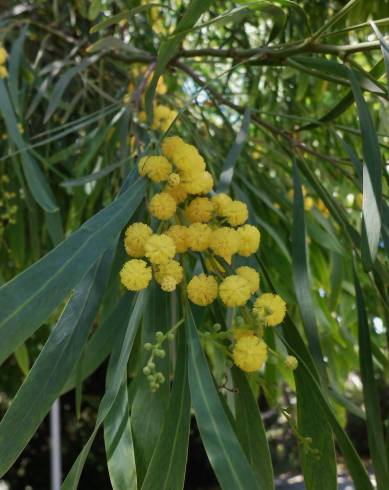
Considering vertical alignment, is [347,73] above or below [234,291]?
above

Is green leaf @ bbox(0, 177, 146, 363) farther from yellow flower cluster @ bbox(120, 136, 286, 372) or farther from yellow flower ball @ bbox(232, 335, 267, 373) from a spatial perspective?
yellow flower ball @ bbox(232, 335, 267, 373)

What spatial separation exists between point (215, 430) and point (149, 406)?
3.7 inches

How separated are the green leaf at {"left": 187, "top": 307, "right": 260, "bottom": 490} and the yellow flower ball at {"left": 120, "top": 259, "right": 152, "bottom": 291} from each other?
0.07 m

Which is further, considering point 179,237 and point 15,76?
point 15,76

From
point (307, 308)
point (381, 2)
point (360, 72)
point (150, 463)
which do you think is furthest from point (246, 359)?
point (381, 2)

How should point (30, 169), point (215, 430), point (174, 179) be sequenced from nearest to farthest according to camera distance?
point (215, 430) → point (174, 179) → point (30, 169)

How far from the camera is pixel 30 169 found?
103 centimetres

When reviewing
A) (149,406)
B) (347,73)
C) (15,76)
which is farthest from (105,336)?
(15,76)

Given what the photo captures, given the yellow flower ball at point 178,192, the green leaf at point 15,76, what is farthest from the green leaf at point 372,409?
the green leaf at point 15,76

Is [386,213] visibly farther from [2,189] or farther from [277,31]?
[2,189]

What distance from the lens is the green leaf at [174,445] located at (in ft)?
1.84

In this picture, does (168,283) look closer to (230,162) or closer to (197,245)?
(197,245)

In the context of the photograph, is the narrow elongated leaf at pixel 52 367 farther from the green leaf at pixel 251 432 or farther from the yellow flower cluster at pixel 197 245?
the green leaf at pixel 251 432

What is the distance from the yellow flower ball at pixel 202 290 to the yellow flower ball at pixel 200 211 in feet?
0.25
